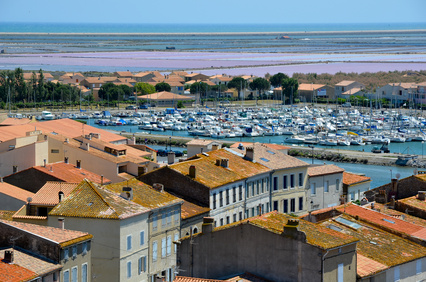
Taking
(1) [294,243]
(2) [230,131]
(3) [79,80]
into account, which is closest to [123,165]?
(1) [294,243]

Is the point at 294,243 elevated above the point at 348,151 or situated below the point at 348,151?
above

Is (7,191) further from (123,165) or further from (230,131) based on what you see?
(230,131)

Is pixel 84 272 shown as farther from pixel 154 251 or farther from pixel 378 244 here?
pixel 378 244

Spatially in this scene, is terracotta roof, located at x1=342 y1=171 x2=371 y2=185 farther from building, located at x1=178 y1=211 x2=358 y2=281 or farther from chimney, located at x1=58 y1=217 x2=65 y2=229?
building, located at x1=178 y1=211 x2=358 y2=281

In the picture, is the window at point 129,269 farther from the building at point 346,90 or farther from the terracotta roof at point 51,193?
the building at point 346,90

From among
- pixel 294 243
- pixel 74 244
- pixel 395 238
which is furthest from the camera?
pixel 395 238

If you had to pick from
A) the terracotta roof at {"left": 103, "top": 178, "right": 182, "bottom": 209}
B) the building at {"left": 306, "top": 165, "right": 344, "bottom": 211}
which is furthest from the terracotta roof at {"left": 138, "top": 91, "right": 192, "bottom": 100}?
the terracotta roof at {"left": 103, "top": 178, "right": 182, "bottom": 209}

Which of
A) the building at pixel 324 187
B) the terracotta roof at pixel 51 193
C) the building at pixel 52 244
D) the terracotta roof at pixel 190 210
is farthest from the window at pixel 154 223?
the building at pixel 324 187
